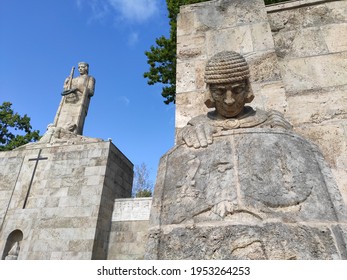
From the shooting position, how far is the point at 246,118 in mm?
2547

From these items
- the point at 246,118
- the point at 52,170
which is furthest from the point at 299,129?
the point at 52,170

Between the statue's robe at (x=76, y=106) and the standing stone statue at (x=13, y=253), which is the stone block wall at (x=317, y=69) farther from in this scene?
the statue's robe at (x=76, y=106)

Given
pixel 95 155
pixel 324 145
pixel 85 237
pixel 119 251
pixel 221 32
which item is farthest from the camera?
pixel 95 155

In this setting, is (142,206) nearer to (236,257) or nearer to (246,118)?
(246,118)

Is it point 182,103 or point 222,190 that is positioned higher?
point 182,103

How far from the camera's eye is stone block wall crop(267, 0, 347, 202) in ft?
10.3

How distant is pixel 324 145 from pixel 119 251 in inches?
250

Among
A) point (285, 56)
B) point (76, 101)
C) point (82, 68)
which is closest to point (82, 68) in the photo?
point (82, 68)

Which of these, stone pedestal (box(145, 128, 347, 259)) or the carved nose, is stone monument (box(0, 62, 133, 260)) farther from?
the carved nose

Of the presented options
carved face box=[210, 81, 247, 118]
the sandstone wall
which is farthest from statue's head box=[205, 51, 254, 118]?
the sandstone wall

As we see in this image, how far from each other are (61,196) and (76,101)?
16.6 ft

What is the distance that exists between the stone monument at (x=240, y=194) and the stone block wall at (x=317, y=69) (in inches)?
37.9

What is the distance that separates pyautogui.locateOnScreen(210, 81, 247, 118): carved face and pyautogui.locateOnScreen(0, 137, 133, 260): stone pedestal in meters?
5.85

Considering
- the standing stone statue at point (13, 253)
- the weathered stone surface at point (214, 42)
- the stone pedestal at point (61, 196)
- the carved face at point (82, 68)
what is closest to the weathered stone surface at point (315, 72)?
the weathered stone surface at point (214, 42)
